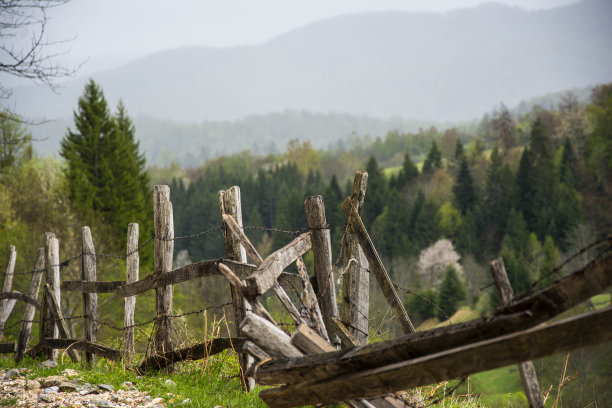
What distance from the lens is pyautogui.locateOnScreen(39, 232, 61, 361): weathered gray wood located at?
8.23 meters

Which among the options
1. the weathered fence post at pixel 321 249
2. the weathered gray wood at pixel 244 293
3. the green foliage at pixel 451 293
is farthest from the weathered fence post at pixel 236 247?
the green foliage at pixel 451 293

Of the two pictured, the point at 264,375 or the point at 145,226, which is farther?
the point at 145,226

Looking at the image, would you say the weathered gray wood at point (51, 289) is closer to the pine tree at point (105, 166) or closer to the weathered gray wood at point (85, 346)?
the weathered gray wood at point (85, 346)

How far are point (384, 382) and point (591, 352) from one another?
4124 centimetres

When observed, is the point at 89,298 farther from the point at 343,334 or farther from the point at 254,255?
the point at 343,334

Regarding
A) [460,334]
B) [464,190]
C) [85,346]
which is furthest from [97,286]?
[464,190]

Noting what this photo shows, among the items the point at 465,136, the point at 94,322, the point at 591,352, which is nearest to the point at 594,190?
the point at 591,352

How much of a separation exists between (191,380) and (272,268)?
2.80m

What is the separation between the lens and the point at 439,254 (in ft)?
253

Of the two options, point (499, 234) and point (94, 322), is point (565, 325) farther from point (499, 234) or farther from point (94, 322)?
point (499, 234)

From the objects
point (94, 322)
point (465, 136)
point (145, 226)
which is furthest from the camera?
point (465, 136)

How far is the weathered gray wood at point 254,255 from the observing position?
427 cm

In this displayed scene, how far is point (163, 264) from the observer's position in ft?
20.4

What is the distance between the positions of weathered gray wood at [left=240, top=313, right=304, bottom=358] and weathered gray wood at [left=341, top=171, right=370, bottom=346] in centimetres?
224
